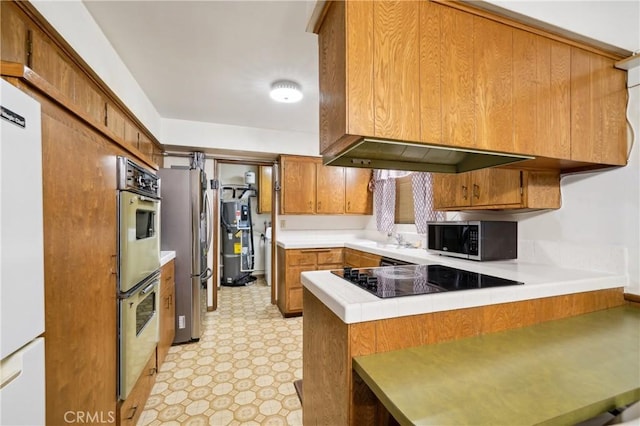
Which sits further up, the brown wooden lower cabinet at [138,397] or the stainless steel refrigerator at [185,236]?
the stainless steel refrigerator at [185,236]

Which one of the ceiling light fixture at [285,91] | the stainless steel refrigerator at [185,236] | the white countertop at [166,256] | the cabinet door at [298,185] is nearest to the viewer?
the white countertop at [166,256]

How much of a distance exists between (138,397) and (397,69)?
229 cm

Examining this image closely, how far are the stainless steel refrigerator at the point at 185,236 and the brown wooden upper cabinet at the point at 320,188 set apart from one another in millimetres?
1222

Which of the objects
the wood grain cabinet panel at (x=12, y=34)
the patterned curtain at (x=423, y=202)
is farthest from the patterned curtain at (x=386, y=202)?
the wood grain cabinet panel at (x=12, y=34)

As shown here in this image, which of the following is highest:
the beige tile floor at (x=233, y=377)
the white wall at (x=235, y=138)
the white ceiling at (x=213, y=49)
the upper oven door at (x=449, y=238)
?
the white ceiling at (x=213, y=49)

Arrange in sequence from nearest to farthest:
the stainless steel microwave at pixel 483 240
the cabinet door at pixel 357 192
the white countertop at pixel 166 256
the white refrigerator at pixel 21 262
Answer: the white refrigerator at pixel 21 262, the stainless steel microwave at pixel 483 240, the white countertop at pixel 166 256, the cabinet door at pixel 357 192

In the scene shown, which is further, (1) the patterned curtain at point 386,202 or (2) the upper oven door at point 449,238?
(1) the patterned curtain at point 386,202

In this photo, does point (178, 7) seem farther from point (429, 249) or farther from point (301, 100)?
point (429, 249)

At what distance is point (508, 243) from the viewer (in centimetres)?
199

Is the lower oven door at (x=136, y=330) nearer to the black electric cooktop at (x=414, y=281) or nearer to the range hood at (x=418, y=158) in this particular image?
the black electric cooktop at (x=414, y=281)

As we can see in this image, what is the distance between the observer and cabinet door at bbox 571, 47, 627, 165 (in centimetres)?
138

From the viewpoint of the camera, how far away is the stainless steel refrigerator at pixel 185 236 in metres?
2.64

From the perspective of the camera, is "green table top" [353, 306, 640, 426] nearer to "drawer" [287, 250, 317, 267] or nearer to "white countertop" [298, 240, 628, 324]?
"white countertop" [298, 240, 628, 324]

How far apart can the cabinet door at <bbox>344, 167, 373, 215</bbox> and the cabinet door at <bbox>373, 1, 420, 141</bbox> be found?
111 inches
